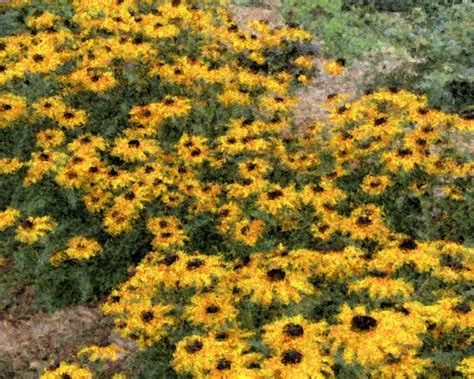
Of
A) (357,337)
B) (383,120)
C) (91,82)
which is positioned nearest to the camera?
(357,337)

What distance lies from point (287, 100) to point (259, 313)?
2759mm

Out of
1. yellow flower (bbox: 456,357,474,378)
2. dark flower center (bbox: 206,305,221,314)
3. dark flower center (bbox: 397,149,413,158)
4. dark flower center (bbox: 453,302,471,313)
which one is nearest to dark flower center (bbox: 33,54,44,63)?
dark flower center (bbox: 397,149,413,158)

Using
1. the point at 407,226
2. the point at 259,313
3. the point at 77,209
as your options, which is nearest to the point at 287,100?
the point at 407,226

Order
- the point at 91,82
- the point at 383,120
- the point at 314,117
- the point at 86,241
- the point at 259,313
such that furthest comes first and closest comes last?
the point at 314,117
the point at 91,82
the point at 383,120
the point at 86,241
the point at 259,313

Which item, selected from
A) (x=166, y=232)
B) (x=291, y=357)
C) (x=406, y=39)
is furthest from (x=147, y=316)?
(x=406, y=39)

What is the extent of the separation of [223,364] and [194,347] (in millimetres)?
249

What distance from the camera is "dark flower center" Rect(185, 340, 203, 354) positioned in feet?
13.8

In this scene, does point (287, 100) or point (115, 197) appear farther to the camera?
point (287, 100)

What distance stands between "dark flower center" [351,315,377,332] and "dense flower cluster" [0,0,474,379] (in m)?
0.01

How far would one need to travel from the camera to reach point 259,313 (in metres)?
5.14

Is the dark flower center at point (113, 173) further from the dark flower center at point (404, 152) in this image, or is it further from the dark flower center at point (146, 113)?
the dark flower center at point (404, 152)

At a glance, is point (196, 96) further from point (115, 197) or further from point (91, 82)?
point (115, 197)

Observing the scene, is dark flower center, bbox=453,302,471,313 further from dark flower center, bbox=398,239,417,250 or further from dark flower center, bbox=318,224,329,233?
dark flower center, bbox=318,224,329,233

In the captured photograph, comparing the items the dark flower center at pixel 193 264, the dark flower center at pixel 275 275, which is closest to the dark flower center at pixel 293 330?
the dark flower center at pixel 275 275
